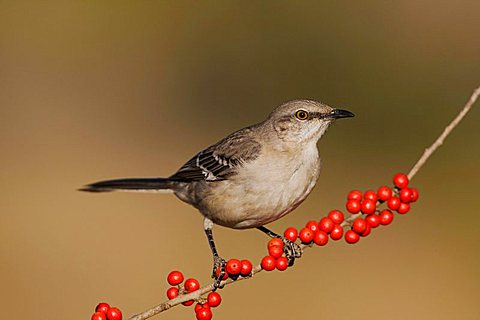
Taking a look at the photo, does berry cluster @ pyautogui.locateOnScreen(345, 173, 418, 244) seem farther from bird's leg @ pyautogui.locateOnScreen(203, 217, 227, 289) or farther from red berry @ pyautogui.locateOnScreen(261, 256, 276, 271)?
bird's leg @ pyautogui.locateOnScreen(203, 217, 227, 289)

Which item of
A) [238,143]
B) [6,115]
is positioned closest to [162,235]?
[6,115]

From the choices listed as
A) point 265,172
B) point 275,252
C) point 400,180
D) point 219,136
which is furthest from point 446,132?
point 219,136

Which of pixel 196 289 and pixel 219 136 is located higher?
pixel 219 136

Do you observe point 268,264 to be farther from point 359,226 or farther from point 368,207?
point 368,207

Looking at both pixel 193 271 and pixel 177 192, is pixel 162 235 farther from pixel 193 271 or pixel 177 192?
pixel 177 192

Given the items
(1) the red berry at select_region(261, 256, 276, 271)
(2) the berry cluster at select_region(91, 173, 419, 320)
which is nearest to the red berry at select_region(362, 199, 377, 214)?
(2) the berry cluster at select_region(91, 173, 419, 320)
